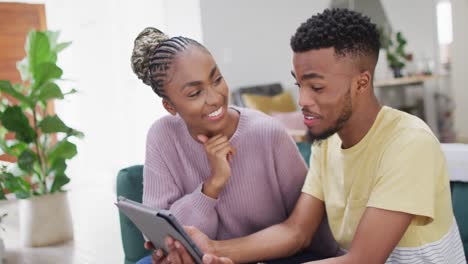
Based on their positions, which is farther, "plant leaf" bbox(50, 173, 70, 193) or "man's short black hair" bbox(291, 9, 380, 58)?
"plant leaf" bbox(50, 173, 70, 193)

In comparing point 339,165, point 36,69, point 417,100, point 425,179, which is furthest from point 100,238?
point 417,100

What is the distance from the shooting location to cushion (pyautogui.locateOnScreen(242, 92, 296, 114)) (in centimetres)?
465

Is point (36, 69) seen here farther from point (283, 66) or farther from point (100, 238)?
point (283, 66)

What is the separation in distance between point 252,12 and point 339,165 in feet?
13.8

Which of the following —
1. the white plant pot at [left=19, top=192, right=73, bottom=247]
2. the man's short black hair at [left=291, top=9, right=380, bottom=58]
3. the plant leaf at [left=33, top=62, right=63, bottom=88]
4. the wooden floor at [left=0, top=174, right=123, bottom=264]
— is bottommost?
the wooden floor at [left=0, top=174, right=123, bottom=264]

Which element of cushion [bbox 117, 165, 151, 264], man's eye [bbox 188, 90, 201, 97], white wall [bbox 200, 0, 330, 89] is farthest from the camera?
white wall [bbox 200, 0, 330, 89]

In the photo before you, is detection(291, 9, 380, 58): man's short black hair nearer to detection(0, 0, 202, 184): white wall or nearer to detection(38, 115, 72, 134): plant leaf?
detection(38, 115, 72, 134): plant leaf

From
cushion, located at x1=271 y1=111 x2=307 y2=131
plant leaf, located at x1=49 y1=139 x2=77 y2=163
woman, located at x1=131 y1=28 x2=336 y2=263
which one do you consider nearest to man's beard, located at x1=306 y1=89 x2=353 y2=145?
woman, located at x1=131 y1=28 x2=336 y2=263

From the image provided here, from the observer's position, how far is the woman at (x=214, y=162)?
3.50 feet

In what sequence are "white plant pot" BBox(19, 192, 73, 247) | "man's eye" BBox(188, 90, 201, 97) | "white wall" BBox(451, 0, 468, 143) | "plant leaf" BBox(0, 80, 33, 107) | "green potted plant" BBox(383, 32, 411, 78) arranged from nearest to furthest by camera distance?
"man's eye" BBox(188, 90, 201, 97) < "plant leaf" BBox(0, 80, 33, 107) < "white plant pot" BBox(19, 192, 73, 247) < "white wall" BBox(451, 0, 468, 143) < "green potted plant" BBox(383, 32, 411, 78)

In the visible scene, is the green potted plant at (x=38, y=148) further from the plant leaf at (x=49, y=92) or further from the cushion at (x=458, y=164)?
the cushion at (x=458, y=164)

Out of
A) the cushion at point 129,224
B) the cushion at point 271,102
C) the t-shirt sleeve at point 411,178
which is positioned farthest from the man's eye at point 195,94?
the cushion at point 271,102

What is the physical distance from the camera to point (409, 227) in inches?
34.9

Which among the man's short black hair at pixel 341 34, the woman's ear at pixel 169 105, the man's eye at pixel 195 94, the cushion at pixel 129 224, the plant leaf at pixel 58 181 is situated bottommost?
the plant leaf at pixel 58 181
